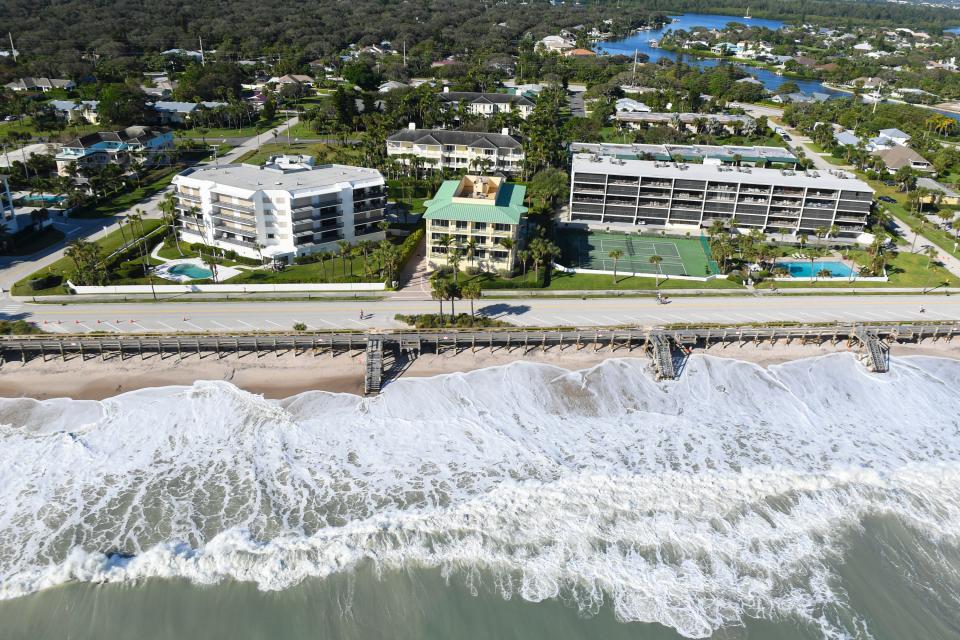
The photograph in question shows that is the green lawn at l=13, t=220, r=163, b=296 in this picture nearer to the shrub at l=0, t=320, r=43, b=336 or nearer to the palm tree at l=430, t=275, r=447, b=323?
the shrub at l=0, t=320, r=43, b=336

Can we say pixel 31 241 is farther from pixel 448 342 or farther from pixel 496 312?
pixel 496 312

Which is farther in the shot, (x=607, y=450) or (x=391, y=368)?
(x=391, y=368)

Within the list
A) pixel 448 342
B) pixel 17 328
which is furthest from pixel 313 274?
pixel 17 328

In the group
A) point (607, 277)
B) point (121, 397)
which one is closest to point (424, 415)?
point (121, 397)

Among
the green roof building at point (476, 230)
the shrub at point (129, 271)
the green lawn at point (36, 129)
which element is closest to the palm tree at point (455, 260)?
the green roof building at point (476, 230)

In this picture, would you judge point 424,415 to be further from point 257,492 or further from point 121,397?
point 121,397

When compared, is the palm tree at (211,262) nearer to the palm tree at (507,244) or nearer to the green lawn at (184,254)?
the green lawn at (184,254)
